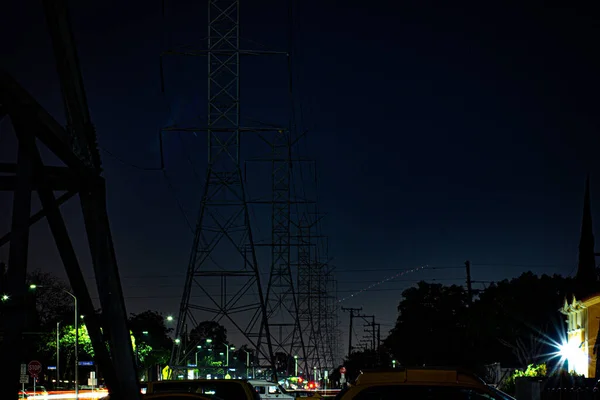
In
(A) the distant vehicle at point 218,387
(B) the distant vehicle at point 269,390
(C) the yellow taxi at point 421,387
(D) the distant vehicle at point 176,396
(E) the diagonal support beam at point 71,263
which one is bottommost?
(B) the distant vehicle at point 269,390

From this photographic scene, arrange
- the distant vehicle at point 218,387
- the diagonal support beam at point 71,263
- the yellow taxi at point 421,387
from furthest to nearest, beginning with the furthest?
the distant vehicle at point 218,387
the yellow taxi at point 421,387
the diagonal support beam at point 71,263

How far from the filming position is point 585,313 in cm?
5212

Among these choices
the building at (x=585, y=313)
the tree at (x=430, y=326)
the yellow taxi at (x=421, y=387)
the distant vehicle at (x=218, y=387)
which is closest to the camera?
the yellow taxi at (x=421, y=387)

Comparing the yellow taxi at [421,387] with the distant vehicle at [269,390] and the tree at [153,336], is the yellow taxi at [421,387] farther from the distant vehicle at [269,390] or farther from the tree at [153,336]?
the tree at [153,336]

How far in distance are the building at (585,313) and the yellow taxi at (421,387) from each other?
3655 cm

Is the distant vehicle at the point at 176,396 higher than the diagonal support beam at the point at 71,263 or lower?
lower

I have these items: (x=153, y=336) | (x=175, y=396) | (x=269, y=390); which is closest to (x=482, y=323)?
(x=269, y=390)

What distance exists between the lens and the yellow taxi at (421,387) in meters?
9.43

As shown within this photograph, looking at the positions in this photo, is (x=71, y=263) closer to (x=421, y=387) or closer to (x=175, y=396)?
(x=421, y=387)

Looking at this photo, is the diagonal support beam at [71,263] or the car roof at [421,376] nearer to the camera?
the diagonal support beam at [71,263]

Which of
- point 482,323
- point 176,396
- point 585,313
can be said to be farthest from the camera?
point 482,323

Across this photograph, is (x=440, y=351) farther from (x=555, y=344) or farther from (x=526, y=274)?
(x=555, y=344)

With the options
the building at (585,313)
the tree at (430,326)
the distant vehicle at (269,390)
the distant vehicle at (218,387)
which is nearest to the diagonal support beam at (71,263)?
the distant vehicle at (218,387)

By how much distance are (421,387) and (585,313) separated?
45.4 metres
